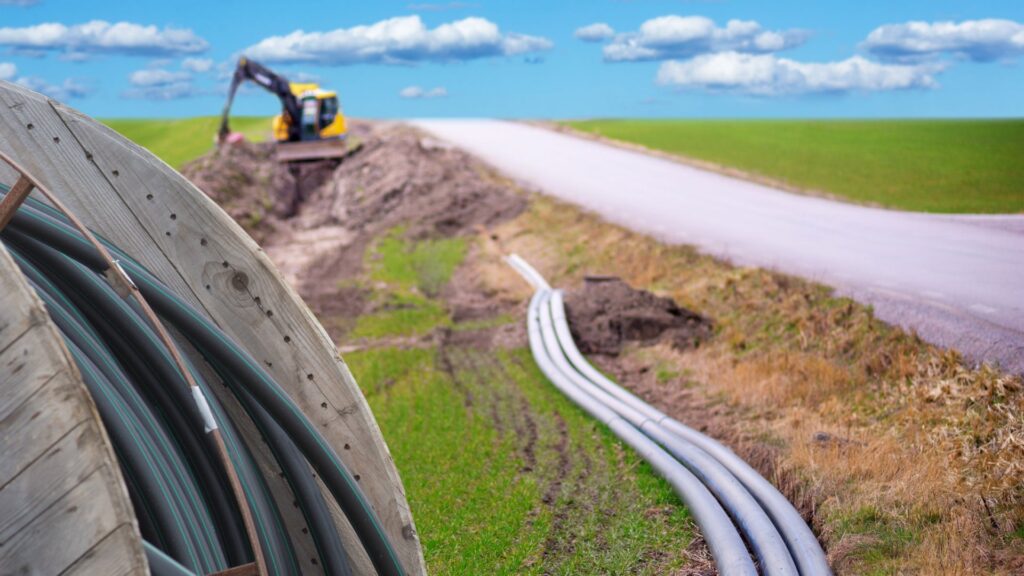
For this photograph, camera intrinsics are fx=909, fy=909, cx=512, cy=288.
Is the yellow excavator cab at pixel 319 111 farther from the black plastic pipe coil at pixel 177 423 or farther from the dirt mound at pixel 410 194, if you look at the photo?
the black plastic pipe coil at pixel 177 423

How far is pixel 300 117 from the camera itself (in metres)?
28.2

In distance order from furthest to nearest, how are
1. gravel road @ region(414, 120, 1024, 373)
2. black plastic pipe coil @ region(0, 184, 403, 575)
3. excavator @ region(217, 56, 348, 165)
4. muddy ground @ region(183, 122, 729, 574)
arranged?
1. excavator @ region(217, 56, 348, 165)
2. gravel road @ region(414, 120, 1024, 373)
3. muddy ground @ region(183, 122, 729, 574)
4. black plastic pipe coil @ region(0, 184, 403, 575)

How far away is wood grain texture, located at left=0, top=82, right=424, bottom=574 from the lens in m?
4.38

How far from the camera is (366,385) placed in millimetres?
10570

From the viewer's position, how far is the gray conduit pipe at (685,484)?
17.9 ft

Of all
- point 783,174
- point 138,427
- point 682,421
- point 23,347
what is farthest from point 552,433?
point 783,174

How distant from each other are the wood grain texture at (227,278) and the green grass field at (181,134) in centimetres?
2822

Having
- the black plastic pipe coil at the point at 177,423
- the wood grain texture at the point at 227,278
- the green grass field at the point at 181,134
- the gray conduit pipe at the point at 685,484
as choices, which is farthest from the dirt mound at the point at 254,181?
the black plastic pipe coil at the point at 177,423

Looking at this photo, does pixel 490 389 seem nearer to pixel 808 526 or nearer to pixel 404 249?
pixel 808 526

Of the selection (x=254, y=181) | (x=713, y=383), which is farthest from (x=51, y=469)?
(x=254, y=181)

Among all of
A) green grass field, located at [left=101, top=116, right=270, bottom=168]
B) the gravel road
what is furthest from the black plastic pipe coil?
green grass field, located at [left=101, top=116, right=270, bottom=168]

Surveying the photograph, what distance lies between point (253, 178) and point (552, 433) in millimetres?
20721

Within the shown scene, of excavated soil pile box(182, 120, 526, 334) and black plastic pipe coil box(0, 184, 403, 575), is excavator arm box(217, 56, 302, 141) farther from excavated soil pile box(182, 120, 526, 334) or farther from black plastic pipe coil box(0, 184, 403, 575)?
black plastic pipe coil box(0, 184, 403, 575)

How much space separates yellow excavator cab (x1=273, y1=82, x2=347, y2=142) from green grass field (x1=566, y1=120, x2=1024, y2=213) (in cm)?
1153
